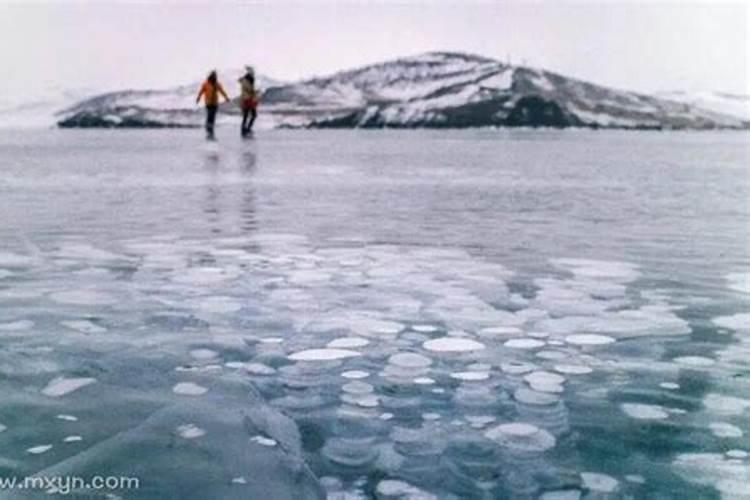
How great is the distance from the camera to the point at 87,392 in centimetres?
350

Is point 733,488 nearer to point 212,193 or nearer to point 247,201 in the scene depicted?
point 247,201

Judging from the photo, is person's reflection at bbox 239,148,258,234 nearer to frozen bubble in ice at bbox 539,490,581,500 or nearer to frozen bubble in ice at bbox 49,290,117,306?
frozen bubble in ice at bbox 49,290,117,306

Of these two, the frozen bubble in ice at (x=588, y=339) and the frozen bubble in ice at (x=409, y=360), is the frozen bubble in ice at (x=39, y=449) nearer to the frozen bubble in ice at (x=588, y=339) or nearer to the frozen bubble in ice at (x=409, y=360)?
the frozen bubble in ice at (x=409, y=360)

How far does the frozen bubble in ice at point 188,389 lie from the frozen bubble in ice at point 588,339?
193 centimetres

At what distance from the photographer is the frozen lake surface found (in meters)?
2.85

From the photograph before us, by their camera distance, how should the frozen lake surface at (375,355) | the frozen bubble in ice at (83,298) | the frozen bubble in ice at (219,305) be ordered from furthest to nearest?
the frozen bubble in ice at (83,298) → the frozen bubble in ice at (219,305) → the frozen lake surface at (375,355)

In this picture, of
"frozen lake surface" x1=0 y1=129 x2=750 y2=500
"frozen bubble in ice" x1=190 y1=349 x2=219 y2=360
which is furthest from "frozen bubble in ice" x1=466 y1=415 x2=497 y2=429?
"frozen bubble in ice" x1=190 y1=349 x2=219 y2=360

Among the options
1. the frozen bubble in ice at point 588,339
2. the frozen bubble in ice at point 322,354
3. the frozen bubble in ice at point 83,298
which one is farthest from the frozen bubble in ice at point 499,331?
the frozen bubble in ice at point 83,298

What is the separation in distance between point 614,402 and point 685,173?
15.2 meters

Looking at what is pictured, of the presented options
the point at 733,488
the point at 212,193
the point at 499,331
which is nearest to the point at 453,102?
the point at 212,193

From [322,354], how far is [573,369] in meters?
1.20

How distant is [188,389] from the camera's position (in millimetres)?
3568

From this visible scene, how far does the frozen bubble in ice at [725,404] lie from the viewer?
3.38 m

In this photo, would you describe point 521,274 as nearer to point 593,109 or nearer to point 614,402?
point 614,402
